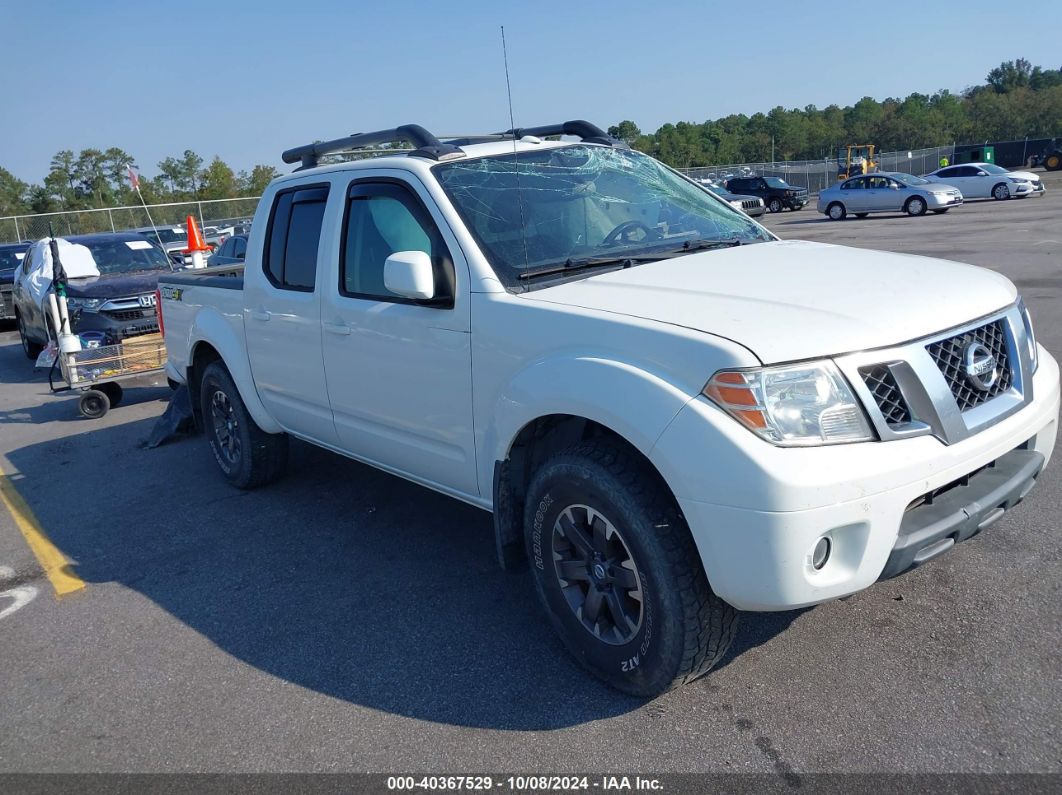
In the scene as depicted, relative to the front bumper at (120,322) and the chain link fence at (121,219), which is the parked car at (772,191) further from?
the front bumper at (120,322)

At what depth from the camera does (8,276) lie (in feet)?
64.8

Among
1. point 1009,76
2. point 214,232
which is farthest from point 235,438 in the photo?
point 1009,76

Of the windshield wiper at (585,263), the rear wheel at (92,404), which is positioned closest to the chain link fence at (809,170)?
the rear wheel at (92,404)

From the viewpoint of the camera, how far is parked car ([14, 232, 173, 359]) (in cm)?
1060

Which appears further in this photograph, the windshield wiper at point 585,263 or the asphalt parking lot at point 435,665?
the windshield wiper at point 585,263

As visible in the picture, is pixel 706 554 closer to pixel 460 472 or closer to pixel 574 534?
pixel 574 534

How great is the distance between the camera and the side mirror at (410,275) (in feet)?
12.4

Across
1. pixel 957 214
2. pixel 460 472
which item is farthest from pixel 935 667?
pixel 957 214

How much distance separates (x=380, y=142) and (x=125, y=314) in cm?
708

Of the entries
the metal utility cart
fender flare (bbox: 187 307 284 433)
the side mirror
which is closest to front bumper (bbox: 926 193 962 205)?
the metal utility cart

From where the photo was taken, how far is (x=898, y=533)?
294 cm

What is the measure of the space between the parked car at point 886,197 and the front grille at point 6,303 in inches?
1027

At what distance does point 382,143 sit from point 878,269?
2644 millimetres

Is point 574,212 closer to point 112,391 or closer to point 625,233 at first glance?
point 625,233
